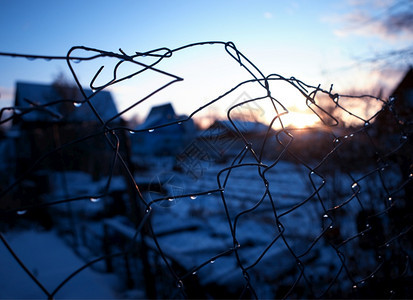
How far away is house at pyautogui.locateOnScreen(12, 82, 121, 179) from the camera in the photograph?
248 cm

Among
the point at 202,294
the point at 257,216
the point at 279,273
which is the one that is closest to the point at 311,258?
the point at 279,273

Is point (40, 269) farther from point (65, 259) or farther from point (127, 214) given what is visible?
point (127, 214)

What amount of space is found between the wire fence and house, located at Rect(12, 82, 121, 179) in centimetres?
6

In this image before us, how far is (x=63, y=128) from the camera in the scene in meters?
4.82

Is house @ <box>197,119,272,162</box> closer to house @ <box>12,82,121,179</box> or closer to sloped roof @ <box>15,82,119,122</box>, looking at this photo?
house @ <box>12,82,121,179</box>

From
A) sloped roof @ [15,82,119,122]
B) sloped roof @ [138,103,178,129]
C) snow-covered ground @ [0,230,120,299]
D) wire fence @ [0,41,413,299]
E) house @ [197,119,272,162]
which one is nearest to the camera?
wire fence @ [0,41,413,299]

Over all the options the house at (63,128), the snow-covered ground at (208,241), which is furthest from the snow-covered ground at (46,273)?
the house at (63,128)

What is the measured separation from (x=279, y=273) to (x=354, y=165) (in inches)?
70.4

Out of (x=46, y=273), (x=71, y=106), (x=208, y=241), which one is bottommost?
(x=46, y=273)

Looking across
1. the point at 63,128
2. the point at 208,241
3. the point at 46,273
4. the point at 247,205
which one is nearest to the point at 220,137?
the point at 46,273

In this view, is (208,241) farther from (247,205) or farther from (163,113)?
(163,113)

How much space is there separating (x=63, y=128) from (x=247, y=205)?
181 inches

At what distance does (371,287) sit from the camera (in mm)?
1626

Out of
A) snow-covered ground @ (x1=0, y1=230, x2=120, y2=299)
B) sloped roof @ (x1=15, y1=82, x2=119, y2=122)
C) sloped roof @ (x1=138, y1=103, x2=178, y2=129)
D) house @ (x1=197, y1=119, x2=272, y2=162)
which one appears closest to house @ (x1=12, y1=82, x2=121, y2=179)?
sloped roof @ (x1=15, y1=82, x2=119, y2=122)
